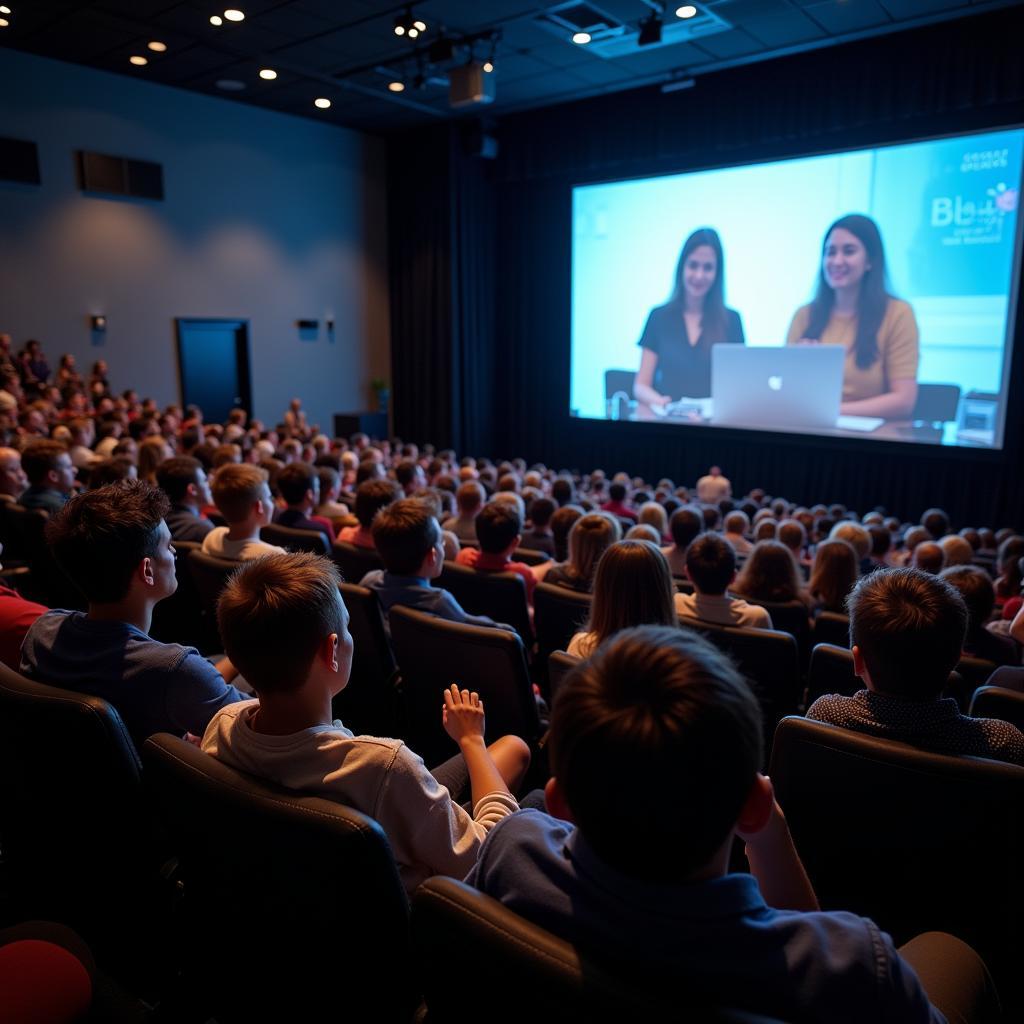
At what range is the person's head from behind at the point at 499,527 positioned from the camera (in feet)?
10.6

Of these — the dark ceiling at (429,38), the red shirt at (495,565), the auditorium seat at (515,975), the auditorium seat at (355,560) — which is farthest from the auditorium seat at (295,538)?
the dark ceiling at (429,38)

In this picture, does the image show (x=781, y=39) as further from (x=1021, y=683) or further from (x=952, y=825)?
(x=952, y=825)

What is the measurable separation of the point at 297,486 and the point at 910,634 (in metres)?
3.22

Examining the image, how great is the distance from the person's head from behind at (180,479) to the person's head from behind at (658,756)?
337cm

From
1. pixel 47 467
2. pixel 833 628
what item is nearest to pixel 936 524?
pixel 833 628

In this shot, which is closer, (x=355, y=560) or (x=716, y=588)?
(x=716, y=588)

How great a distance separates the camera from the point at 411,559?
278 cm

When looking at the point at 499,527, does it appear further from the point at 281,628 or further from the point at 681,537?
the point at 281,628

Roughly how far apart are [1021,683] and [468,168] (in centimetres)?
1160

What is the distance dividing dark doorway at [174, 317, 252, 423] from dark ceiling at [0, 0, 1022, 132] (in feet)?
9.96

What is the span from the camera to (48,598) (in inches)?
152

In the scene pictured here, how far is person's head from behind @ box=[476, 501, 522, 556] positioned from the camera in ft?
10.6

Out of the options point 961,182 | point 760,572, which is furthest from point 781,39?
point 760,572

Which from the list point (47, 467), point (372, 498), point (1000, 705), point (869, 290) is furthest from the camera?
point (869, 290)
